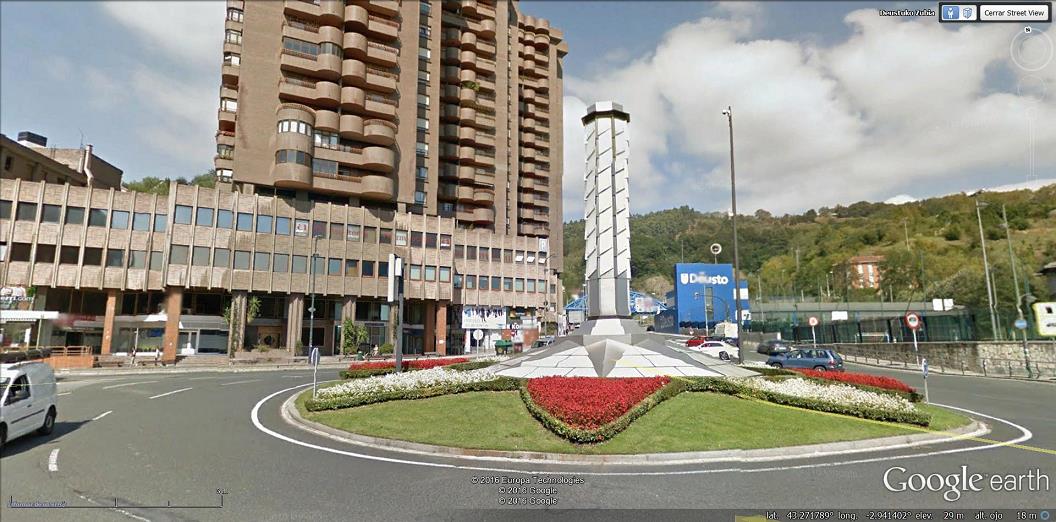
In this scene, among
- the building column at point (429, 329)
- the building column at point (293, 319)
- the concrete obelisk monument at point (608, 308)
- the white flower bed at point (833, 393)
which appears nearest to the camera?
the white flower bed at point (833, 393)

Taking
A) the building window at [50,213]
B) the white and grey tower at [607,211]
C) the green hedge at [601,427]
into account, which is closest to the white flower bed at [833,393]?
the green hedge at [601,427]

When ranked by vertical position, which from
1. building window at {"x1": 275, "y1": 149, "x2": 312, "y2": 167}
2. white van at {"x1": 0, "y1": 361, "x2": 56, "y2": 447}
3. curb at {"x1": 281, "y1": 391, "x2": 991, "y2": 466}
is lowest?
curb at {"x1": 281, "y1": 391, "x2": 991, "y2": 466}

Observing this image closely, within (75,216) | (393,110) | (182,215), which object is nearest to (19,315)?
(182,215)

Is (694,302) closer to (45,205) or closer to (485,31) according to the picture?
(485,31)

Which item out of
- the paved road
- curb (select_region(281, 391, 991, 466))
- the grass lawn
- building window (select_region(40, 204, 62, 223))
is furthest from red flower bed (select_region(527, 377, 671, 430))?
building window (select_region(40, 204, 62, 223))

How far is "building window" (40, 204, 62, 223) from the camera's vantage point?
47.6m

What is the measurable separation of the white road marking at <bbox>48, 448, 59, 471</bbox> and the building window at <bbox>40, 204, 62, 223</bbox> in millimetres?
48953

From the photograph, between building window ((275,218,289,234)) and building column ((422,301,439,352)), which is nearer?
building window ((275,218,289,234))

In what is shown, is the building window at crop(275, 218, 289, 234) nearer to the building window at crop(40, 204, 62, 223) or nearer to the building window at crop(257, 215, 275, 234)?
the building window at crop(257, 215, 275, 234)

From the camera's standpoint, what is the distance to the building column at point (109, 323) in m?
48.8

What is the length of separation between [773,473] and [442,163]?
74420 millimetres

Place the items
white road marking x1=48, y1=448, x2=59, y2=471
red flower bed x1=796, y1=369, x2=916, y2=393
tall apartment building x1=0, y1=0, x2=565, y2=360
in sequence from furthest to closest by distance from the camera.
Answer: tall apartment building x1=0, y1=0, x2=565, y2=360, red flower bed x1=796, y1=369, x2=916, y2=393, white road marking x1=48, y1=448, x2=59, y2=471

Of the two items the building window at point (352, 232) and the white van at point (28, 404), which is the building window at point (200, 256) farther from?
the white van at point (28, 404)

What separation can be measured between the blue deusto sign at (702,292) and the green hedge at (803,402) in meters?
64.6
